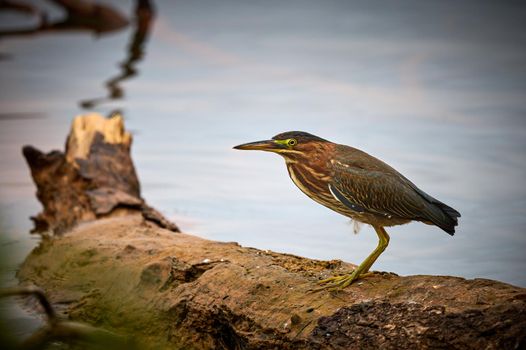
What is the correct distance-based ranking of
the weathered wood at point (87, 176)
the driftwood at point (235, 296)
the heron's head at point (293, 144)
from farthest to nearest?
the weathered wood at point (87, 176)
the heron's head at point (293, 144)
the driftwood at point (235, 296)

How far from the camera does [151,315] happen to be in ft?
17.0

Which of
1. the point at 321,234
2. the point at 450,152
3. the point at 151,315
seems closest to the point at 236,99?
the point at 450,152

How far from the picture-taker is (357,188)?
5.06 meters

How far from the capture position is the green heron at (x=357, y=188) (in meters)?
4.98

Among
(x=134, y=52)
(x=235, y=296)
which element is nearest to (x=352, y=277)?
(x=235, y=296)

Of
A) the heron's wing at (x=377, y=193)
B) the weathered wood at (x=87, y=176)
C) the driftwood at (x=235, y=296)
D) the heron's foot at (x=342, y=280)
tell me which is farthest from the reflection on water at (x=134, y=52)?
the heron's foot at (x=342, y=280)

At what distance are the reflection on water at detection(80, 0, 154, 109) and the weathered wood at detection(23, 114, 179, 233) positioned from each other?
14.7 feet

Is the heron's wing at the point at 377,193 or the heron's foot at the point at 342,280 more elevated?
the heron's wing at the point at 377,193

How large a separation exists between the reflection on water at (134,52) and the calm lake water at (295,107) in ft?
0.17

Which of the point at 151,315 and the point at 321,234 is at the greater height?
the point at 321,234

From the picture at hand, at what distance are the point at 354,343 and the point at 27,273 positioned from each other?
9.10 ft

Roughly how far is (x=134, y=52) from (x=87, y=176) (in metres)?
8.14

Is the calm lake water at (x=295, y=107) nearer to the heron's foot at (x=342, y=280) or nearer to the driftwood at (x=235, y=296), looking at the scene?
the driftwood at (x=235, y=296)

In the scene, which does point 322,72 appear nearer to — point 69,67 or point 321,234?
point 69,67
